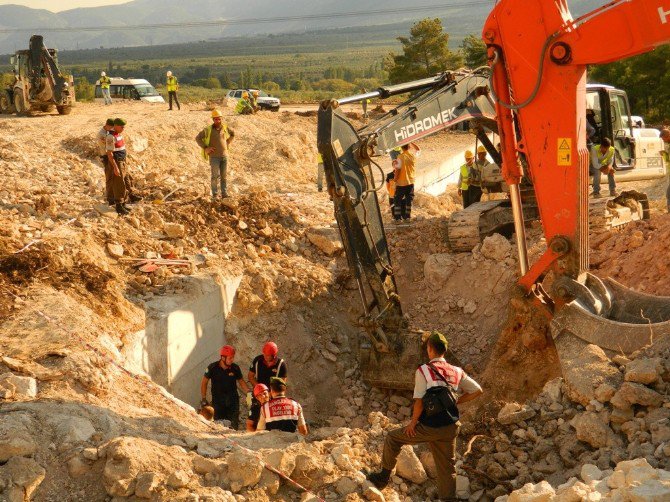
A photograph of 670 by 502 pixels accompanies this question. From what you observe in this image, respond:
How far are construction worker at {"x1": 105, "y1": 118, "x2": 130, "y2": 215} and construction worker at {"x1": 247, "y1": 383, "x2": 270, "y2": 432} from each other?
4770 mm

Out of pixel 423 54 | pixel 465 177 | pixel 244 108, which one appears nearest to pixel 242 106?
pixel 244 108

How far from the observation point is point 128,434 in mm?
7375

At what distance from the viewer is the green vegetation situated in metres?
32.9

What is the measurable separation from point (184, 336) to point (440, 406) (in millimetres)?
4634

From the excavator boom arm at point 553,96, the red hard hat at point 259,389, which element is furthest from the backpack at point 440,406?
the excavator boom arm at point 553,96

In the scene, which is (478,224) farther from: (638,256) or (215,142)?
(215,142)

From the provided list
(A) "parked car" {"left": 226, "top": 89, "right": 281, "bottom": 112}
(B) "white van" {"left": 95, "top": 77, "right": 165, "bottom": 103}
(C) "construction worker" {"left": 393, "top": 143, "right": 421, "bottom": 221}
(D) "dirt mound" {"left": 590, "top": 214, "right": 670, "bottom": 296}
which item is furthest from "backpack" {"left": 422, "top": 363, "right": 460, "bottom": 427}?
(B) "white van" {"left": 95, "top": 77, "right": 165, "bottom": 103}

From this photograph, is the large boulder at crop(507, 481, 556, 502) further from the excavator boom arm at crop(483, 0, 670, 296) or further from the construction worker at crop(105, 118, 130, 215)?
the construction worker at crop(105, 118, 130, 215)

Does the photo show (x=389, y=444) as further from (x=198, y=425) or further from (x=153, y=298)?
(x=153, y=298)

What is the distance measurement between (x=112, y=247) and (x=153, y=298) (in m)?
1.11

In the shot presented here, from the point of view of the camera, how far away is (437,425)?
7.02 meters

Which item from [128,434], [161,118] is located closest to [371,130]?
[128,434]

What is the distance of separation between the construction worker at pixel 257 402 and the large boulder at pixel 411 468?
5.47ft

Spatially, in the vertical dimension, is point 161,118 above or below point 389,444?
above
